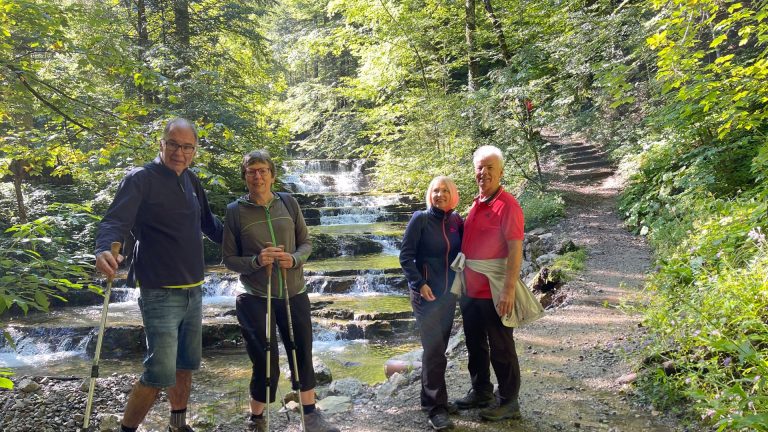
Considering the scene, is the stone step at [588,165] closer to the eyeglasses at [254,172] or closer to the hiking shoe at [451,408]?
the hiking shoe at [451,408]

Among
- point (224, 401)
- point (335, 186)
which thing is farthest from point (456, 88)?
point (224, 401)

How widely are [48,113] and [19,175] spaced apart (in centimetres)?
653

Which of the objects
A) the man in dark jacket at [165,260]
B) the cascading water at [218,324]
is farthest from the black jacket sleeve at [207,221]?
the cascading water at [218,324]

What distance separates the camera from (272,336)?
9.93 feet

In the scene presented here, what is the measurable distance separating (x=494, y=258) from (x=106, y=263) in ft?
7.12

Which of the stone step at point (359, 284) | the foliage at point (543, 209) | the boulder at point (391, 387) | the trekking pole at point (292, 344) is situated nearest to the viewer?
the trekking pole at point (292, 344)

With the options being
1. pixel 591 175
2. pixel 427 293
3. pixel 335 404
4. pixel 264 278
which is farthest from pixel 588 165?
pixel 264 278

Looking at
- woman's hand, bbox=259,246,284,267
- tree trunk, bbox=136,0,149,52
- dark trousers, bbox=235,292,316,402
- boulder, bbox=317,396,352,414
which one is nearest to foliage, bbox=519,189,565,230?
boulder, bbox=317,396,352,414

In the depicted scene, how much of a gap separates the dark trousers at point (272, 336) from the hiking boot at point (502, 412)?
45.1 inches

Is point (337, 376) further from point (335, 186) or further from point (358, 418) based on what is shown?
point (335, 186)

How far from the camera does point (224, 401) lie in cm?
527

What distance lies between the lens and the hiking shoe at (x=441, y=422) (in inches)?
120

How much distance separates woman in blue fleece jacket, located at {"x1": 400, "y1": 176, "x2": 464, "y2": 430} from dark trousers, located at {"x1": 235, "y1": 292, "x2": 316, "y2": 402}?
28.9 inches

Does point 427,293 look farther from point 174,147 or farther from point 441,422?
point 174,147
